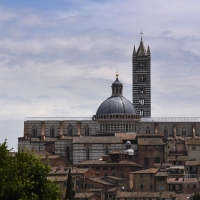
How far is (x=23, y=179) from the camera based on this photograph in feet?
157

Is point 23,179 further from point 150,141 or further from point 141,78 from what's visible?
point 141,78

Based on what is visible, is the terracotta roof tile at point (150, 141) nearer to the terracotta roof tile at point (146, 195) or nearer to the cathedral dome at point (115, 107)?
the cathedral dome at point (115, 107)

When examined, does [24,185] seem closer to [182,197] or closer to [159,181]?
[182,197]

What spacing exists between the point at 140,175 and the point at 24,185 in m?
47.7

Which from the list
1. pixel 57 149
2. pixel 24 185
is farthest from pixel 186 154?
pixel 24 185

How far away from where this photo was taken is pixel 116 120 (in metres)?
113

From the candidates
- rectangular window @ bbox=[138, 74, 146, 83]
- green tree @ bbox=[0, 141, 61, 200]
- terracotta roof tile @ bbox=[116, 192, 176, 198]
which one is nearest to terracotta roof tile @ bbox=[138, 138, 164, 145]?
terracotta roof tile @ bbox=[116, 192, 176, 198]

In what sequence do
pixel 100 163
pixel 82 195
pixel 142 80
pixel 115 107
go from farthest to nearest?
pixel 142 80
pixel 115 107
pixel 100 163
pixel 82 195

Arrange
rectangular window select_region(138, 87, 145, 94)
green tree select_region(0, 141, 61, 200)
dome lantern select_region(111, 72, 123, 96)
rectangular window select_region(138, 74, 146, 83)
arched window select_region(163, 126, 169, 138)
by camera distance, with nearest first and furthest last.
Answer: green tree select_region(0, 141, 61, 200), arched window select_region(163, 126, 169, 138), dome lantern select_region(111, 72, 123, 96), rectangular window select_region(138, 87, 145, 94), rectangular window select_region(138, 74, 146, 83)

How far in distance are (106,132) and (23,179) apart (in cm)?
6526

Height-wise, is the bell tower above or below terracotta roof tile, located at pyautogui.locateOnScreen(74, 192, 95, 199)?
above

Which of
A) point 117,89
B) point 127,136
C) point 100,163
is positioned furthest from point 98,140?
point 117,89

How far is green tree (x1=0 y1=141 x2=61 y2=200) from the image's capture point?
1861 inches

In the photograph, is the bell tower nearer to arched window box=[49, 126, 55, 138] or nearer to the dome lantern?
the dome lantern
